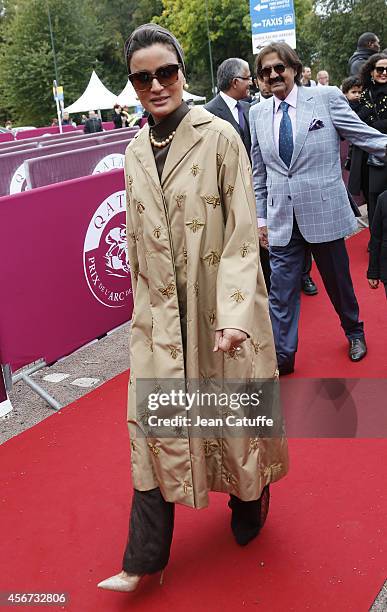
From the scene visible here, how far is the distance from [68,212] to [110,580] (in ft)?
9.70

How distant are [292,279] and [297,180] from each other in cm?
62

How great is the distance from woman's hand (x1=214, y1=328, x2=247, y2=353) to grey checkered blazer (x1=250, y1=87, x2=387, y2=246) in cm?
235

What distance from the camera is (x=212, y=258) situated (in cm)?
275

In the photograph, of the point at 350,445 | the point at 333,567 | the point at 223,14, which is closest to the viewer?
the point at 333,567

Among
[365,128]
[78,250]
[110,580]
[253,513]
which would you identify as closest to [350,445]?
[253,513]

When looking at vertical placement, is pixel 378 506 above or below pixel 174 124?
below

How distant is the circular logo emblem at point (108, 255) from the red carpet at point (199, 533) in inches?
52.3

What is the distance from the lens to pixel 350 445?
13.3ft

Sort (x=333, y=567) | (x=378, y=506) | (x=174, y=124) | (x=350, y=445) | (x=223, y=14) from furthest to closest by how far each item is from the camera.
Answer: (x=223, y=14) < (x=350, y=445) < (x=378, y=506) < (x=333, y=567) < (x=174, y=124)

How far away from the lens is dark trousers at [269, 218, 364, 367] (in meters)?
4.94

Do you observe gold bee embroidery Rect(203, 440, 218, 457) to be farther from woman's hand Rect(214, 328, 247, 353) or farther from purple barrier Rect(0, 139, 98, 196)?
purple barrier Rect(0, 139, 98, 196)

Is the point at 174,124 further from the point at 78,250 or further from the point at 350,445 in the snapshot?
the point at 78,250

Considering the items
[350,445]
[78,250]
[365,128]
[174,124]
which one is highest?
[174,124]

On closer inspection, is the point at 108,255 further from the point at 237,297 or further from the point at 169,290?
the point at 237,297
